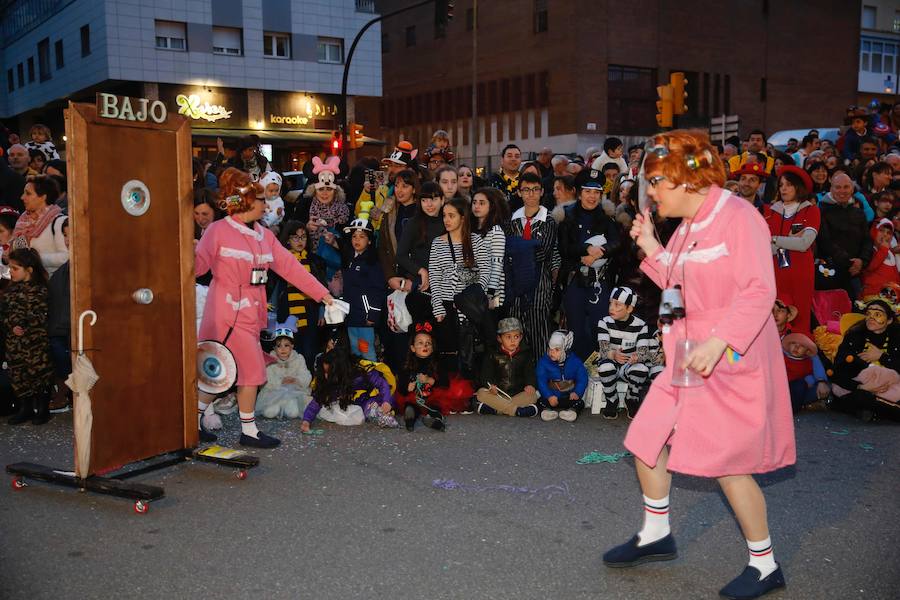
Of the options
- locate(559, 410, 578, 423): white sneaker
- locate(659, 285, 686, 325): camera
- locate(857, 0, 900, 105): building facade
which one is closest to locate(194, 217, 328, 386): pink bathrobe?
locate(559, 410, 578, 423): white sneaker

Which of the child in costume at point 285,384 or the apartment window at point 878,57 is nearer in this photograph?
the child in costume at point 285,384

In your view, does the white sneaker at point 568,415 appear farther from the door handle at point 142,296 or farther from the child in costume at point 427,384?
the door handle at point 142,296

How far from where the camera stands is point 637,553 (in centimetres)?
433

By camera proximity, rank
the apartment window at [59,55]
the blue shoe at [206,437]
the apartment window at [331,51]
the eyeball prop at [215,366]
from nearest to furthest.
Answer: the eyeball prop at [215,366] → the blue shoe at [206,437] → the apartment window at [331,51] → the apartment window at [59,55]

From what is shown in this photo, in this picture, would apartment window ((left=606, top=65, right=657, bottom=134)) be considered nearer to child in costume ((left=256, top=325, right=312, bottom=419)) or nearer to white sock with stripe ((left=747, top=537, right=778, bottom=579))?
child in costume ((left=256, top=325, right=312, bottom=419))

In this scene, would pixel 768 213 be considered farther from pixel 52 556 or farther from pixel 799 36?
pixel 799 36

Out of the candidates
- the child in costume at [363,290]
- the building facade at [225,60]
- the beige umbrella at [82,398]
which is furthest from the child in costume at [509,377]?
the building facade at [225,60]


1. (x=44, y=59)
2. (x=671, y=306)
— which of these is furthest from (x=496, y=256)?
(x=44, y=59)

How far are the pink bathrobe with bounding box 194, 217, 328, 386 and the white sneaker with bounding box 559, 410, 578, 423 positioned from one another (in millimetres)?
2353

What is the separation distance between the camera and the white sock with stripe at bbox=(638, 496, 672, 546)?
4281 millimetres

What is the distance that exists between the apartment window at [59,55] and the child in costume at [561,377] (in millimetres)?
35148

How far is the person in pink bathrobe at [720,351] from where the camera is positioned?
3744mm

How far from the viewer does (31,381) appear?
769 centimetres

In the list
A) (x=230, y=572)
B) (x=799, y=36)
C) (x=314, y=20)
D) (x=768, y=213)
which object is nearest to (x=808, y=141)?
(x=768, y=213)
